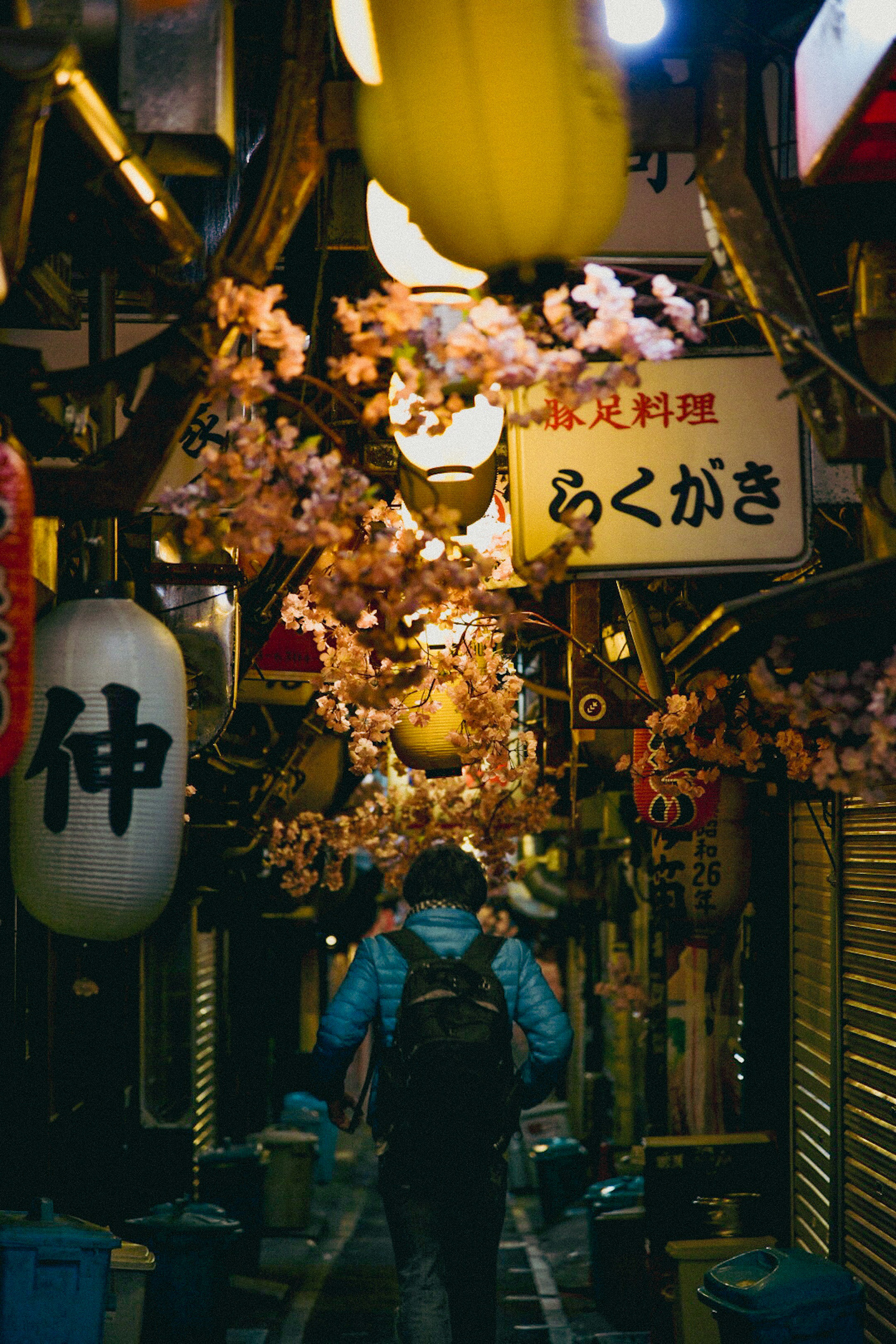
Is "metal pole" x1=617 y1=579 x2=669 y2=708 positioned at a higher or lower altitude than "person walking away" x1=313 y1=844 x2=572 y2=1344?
higher

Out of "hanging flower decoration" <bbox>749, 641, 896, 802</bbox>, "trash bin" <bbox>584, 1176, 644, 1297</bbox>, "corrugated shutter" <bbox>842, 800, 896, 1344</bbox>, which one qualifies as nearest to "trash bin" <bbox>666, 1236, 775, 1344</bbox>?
"corrugated shutter" <bbox>842, 800, 896, 1344</bbox>

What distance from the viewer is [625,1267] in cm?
1192

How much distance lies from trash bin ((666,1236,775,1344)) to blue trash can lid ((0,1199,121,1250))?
3.94m

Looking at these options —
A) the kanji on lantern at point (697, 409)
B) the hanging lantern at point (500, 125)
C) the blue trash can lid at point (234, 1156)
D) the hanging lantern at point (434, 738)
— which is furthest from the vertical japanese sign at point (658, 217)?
the blue trash can lid at point (234, 1156)

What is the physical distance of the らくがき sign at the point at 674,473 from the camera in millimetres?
6727

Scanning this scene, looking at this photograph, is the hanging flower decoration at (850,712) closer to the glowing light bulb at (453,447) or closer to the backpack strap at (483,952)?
the glowing light bulb at (453,447)

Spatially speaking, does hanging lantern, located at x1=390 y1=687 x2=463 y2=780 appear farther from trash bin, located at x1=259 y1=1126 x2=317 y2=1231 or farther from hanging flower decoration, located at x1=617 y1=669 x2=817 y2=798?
trash bin, located at x1=259 y1=1126 x2=317 y2=1231

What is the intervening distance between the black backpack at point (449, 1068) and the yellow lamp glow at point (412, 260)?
366 centimetres

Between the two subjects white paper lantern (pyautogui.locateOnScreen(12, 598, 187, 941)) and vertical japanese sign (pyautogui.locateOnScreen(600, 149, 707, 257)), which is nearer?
white paper lantern (pyautogui.locateOnScreen(12, 598, 187, 941))

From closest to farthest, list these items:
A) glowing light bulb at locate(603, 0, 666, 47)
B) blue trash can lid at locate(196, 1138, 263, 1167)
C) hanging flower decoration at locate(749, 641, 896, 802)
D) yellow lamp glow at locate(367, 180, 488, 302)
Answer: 1. hanging flower decoration at locate(749, 641, 896, 802)
2. yellow lamp glow at locate(367, 180, 488, 302)
3. glowing light bulb at locate(603, 0, 666, 47)
4. blue trash can lid at locate(196, 1138, 263, 1167)

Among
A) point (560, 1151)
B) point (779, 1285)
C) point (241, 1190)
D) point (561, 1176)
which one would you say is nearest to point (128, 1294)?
point (779, 1285)

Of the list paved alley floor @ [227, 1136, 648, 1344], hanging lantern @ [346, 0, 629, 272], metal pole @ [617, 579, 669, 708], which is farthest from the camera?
paved alley floor @ [227, 1136, 648, 1344]

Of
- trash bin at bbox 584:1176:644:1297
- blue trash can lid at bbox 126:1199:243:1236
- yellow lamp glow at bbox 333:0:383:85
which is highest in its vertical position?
yellow lamp glow at bbox 333:0:383:85

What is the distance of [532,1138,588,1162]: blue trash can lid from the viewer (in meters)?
18.1
